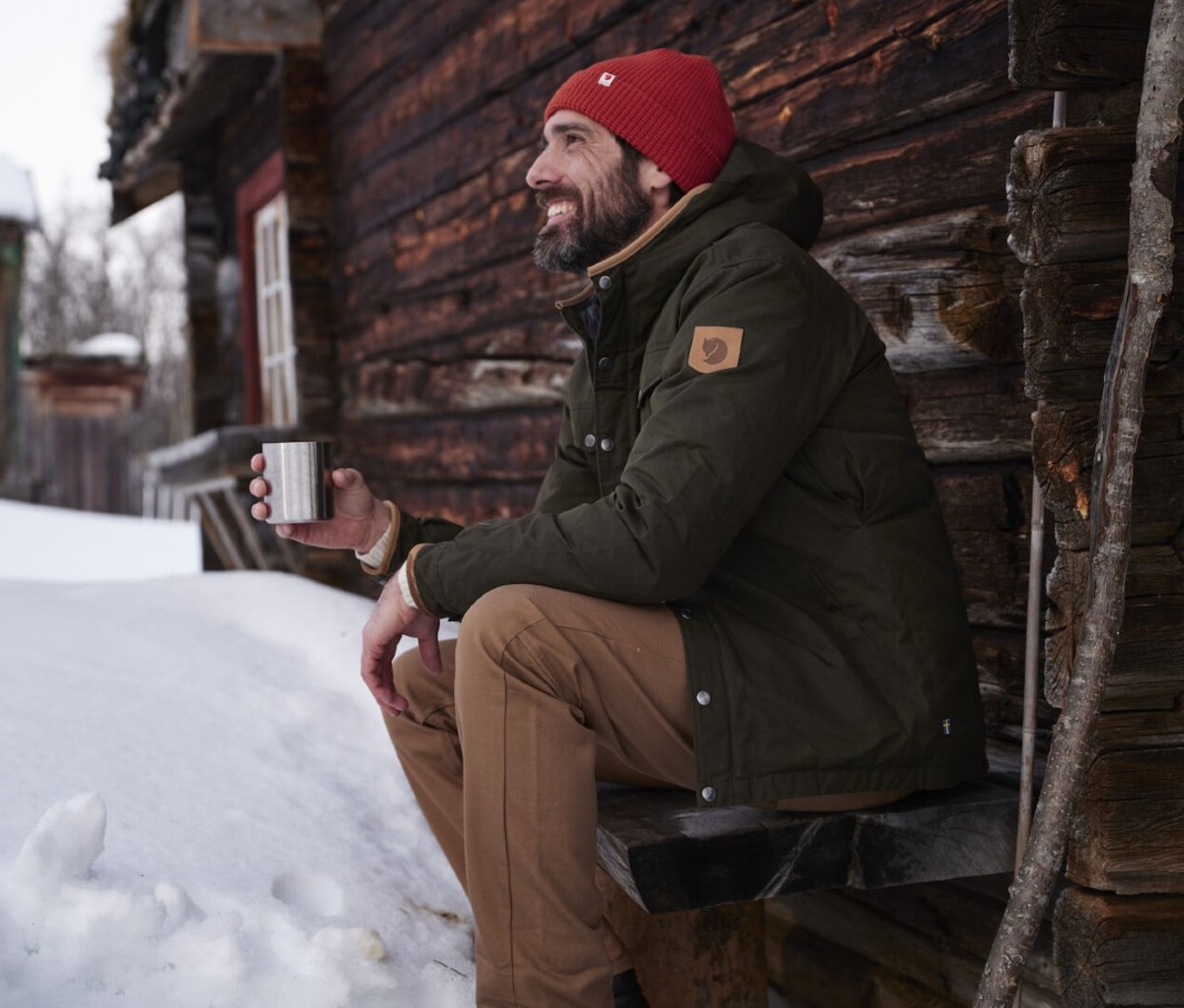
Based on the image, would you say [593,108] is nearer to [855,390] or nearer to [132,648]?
[855,390]

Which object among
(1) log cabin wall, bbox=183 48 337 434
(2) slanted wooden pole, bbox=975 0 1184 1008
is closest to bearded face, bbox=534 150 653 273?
(2) slanted wooden pole, bbox=975 0 1184 1008

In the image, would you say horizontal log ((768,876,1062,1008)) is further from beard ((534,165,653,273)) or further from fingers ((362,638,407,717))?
beard ((534,165,653,273))

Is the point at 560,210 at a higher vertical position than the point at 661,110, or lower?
lower

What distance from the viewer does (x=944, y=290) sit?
2602mm

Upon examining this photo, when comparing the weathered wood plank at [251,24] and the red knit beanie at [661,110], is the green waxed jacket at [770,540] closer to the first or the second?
the red knit beanie at [661,110]

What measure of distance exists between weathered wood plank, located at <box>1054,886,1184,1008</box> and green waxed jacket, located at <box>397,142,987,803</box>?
0.98ft

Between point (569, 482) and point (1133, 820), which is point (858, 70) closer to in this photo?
point (569, 482)

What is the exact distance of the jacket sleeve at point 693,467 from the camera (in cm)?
198

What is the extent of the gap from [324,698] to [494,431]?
1.61 m

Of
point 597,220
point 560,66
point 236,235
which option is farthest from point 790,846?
point 236,235

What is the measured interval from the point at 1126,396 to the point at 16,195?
51.6ft

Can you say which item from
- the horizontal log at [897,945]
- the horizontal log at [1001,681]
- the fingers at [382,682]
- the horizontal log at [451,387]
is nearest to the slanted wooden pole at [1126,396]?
the horizontal log at [1001,681]

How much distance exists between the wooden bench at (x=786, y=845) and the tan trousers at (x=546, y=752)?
0.34 feet

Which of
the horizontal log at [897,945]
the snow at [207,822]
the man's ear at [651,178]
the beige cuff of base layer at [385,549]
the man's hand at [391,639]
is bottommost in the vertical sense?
the horizontal log at [897,945]
